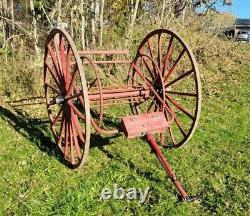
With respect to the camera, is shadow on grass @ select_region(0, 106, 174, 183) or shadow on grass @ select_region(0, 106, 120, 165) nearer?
shadow on grass @ select_region(0, 106, 174, 183)

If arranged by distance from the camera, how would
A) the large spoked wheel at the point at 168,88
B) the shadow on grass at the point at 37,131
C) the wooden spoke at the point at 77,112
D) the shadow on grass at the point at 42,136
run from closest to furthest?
the wooden spoke at the point at 77,112, the large spoked wheel at the point at 168,88, the shadow on grass at the point at 42,136, the shadow on grass at the point at 37,131

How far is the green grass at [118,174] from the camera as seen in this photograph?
400 cm

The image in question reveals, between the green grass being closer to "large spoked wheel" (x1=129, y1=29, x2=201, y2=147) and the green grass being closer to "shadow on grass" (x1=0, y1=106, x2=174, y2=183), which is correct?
"shadow on grass" (x1=0, y1=106, x2=174, y2=183)

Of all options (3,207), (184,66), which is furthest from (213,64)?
(3,207)

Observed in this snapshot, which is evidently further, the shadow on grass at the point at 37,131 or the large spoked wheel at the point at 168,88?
the shadow on grass at the point at 37,131

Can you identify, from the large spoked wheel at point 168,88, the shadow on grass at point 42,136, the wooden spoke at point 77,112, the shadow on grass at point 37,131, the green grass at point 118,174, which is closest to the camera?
the green grass at point 118,174

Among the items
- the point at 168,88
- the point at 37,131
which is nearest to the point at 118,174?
the point at 168,88

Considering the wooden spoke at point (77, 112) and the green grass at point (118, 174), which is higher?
the wooden spoke at point (77, 112)

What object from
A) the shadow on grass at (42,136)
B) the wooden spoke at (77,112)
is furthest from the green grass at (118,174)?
the wooden spoke at (77,112)

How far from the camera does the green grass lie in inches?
157

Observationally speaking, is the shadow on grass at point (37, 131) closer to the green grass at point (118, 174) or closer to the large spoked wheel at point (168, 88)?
the green grass at point (118, 174)

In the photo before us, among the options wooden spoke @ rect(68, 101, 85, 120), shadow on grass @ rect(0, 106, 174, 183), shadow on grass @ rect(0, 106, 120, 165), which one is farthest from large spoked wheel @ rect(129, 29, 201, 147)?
wooden spoke @ rect(68, 101, 85, 120)

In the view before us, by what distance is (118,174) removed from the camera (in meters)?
4.57

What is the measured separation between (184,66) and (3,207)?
6304 mm
